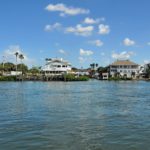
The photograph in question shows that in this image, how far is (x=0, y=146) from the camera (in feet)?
→ 51.9

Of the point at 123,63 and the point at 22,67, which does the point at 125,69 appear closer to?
the point at 123,63

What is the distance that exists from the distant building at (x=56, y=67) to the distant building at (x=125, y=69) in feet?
90.5

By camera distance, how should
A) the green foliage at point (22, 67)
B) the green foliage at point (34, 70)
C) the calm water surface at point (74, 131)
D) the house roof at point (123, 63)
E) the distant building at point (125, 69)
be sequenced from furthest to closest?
the green foliage at point (22, 67)
the green foliage at point (34, 70)
the house roof at point (123, 63)
the distant building at point (125, 69)
the calm water surface at point (74, 131)

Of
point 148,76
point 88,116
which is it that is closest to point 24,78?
point 148,76

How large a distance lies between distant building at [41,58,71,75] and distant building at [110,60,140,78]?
27.6 meters

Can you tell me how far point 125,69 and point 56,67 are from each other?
35.2 metres

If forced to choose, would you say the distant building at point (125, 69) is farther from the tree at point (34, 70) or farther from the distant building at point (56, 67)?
the tree at point (34, 70)

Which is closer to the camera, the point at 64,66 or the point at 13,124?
the point at 13,124

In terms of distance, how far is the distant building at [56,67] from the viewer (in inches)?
5586

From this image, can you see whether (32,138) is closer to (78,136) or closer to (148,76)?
(78,136)

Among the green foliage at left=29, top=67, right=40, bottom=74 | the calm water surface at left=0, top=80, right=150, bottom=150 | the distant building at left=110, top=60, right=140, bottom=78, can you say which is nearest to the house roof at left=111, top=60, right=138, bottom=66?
the distant building at left=110, top=60, right=140, bottom=78

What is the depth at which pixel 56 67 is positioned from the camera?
468 feet

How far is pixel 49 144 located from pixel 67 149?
1.23 m

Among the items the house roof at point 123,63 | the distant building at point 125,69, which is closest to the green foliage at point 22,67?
the distant building at point 125,69
